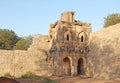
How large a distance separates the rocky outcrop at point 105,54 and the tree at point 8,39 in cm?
2253

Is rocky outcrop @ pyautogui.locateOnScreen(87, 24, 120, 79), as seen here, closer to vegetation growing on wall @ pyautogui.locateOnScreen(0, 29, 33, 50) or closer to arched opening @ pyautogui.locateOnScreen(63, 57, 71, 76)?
arched opening @ pyautogui.locateOnScreen(63, 57, 71, 76)

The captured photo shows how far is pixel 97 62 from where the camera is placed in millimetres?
21469

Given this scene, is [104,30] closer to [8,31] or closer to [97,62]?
[97,62]

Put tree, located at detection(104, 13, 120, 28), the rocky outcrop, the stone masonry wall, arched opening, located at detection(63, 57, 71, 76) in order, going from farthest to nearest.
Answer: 1. tree, located at detection(104, 13, 120, 28)
2. arched opening, located at detection(63, 57, 71, 76)
3. the stone masonry wall
4. the rocky outcrop

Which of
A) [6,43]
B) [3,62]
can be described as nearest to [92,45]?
[3,62]

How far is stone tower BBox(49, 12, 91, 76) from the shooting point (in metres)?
24.1

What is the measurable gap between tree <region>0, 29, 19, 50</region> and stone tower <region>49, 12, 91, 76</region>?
60.5 ft

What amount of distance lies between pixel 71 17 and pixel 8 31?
1068 inches

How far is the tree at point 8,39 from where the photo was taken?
138ft

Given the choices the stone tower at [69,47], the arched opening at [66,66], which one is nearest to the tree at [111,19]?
the stone tower at [69,47]

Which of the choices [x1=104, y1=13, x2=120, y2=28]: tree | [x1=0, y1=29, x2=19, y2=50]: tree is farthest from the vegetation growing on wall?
[x1=104, y1=13, x2=120, y2=28]: tree

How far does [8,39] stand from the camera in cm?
4703

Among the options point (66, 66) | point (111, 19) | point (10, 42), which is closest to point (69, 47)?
point (66, 66)

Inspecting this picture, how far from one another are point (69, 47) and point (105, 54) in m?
5.04
